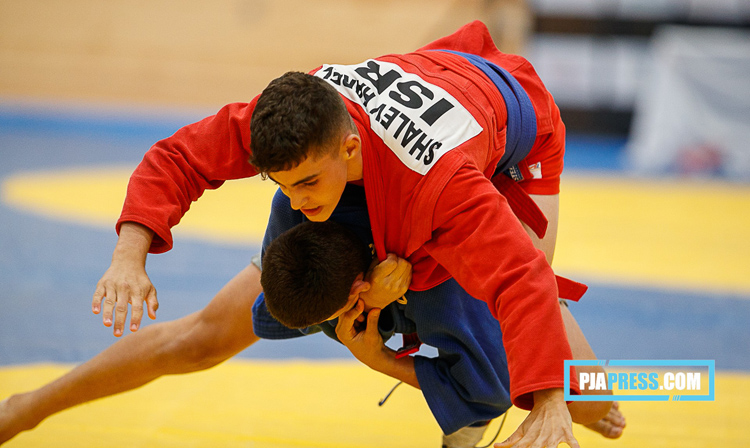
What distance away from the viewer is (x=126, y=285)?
2008mm

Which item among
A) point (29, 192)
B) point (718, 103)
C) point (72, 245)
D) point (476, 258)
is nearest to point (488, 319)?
point (476, 258)

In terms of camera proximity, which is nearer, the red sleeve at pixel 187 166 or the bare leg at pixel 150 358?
the red sleeve at pixel 187 166

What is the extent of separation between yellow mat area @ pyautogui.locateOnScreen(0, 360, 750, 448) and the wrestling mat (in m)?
0.01

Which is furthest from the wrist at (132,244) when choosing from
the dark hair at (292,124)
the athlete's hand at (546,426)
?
the athlete's hand at (546,426)

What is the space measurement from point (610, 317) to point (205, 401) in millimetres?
2748

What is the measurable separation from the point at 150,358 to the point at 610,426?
1.92m

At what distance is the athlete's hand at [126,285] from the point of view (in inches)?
76.6

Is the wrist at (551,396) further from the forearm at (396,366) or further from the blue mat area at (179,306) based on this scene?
the blue mat area at (179,306)

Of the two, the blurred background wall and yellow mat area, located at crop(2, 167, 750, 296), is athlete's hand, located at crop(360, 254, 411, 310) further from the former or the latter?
the blurred background wall

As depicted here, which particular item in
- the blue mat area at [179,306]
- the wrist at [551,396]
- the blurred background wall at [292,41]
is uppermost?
the blurred background wall at [292,41]

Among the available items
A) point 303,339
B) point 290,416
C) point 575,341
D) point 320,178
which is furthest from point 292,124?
point 303,339

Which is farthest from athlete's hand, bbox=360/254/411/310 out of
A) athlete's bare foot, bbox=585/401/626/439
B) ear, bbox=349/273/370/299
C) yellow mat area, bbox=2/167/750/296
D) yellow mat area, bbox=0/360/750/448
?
yellow mat area, bbox=2/167/750/296

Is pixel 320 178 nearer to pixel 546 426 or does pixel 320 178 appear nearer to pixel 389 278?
pixel 389 278

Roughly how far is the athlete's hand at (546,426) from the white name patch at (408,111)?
0.71 metres
